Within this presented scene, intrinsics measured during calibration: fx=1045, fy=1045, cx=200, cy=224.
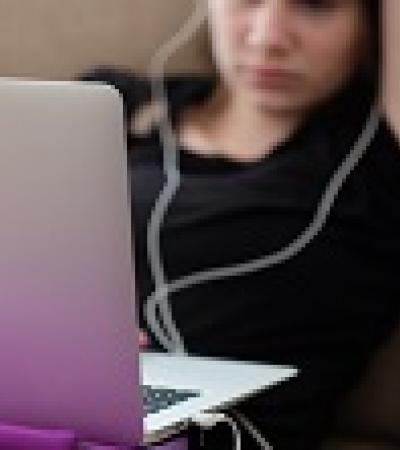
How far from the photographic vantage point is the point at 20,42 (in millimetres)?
1488

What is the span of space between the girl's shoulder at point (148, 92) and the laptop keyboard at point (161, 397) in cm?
60

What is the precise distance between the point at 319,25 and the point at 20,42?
447mm

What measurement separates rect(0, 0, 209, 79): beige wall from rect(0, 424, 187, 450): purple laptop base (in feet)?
2.63

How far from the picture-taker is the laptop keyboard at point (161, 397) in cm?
79

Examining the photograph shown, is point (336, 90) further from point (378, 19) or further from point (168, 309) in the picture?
point (168, 309)

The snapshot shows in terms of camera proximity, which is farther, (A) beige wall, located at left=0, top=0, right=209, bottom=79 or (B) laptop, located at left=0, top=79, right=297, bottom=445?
(A) beige wall, located at left=0, top=0, right=209, bottom=79

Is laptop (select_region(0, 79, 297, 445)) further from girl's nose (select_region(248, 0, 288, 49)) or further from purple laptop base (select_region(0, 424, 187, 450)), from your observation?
girl's nose (select_region(248, 0, 288, 49))

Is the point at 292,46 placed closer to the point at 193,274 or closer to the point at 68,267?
the point at 193,274

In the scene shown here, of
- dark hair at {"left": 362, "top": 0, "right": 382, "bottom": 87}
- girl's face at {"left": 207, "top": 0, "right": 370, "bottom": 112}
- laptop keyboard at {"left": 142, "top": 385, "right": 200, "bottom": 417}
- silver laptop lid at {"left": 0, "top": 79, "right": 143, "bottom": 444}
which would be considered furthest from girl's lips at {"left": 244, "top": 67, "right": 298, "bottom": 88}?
silver laptop lid at {"left": 0, "top": 79, "right": 143, "bottom": 444}

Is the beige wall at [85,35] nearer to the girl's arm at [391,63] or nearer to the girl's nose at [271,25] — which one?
the girl's nose at [271,25]

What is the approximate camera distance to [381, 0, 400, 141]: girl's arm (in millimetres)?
1285

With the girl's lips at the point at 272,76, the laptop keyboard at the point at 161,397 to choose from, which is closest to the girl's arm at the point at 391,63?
the girl's lips at the point at 272,76

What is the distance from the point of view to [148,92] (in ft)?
4.65

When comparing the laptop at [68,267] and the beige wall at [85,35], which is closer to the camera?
the laptop at [68,267]
